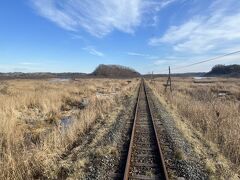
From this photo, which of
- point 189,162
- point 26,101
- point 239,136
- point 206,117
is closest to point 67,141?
point 189,162

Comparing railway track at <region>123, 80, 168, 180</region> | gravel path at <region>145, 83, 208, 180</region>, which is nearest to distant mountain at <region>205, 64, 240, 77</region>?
gravel path at <region>145, 83, 208, 180</region>

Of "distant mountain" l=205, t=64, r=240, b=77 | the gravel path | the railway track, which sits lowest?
the gravel path

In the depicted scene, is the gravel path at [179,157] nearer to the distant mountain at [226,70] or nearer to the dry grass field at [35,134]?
the dry grass field at [35,134]

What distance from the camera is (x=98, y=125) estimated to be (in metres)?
12.5

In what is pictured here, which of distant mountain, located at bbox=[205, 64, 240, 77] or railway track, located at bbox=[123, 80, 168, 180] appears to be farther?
distant mountain, located at bbox=[205, 64, 240, 77]

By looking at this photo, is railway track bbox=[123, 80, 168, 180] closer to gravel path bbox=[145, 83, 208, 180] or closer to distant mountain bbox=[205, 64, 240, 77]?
gravel path bbox=[145, 83, 208, 180]

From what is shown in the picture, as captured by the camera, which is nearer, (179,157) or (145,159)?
(145,159)

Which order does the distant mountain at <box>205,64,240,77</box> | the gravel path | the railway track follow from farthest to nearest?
the distant mountain at <box>205,64,240,77</box> < the gravel path < the railway track

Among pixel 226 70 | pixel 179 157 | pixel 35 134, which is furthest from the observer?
pixel 226 70

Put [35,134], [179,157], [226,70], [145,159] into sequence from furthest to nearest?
1. [226,70]
2. [35,134]
3. [179,157]
4. [145,159]

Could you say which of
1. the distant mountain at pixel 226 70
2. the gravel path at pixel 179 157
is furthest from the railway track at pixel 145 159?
the distant mountain at pixel 226 70

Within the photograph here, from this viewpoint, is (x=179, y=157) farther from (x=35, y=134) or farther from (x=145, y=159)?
(x=35, y=134)

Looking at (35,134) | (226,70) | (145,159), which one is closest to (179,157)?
(145,159)

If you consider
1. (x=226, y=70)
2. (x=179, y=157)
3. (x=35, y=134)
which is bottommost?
(x=35, y=134)
